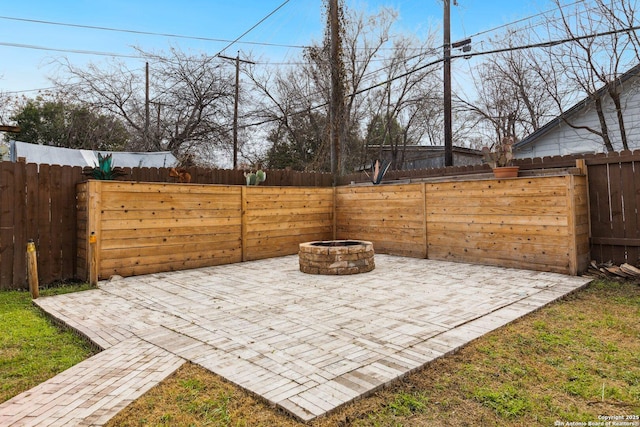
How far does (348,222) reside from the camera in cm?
859

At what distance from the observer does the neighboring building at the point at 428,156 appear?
15.8m

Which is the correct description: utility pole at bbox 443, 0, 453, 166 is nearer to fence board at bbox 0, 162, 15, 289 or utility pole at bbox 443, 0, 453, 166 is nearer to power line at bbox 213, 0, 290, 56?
power line at bbox 213, 0, 290, 56

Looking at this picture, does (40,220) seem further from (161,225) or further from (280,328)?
(280,328)

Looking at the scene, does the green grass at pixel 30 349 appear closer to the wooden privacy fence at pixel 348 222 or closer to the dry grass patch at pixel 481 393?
the dry grass patch at pixel 481 393

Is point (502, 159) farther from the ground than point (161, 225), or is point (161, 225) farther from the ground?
point (502, 159)

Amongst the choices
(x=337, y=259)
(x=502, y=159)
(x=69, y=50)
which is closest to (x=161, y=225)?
→ (x=337, y=259)

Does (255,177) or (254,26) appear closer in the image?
(255,177)

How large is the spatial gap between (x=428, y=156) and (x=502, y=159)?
11699 mm

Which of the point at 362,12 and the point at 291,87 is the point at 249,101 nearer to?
the point at 291,87

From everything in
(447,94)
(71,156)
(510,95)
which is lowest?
(71,156)

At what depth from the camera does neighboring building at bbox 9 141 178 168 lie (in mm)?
8545

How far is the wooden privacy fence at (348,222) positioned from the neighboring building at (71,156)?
350cm

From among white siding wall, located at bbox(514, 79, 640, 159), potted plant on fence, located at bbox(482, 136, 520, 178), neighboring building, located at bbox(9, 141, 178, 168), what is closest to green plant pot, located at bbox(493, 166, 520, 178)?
potted plant on fence, located at bbox(482, 136, 520, 178)

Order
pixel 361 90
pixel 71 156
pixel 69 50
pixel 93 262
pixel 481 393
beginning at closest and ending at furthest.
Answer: pixel 481 393 < pixel 93 262 < pixel 71 156 < pixel 69 50 < pixel 361 90
